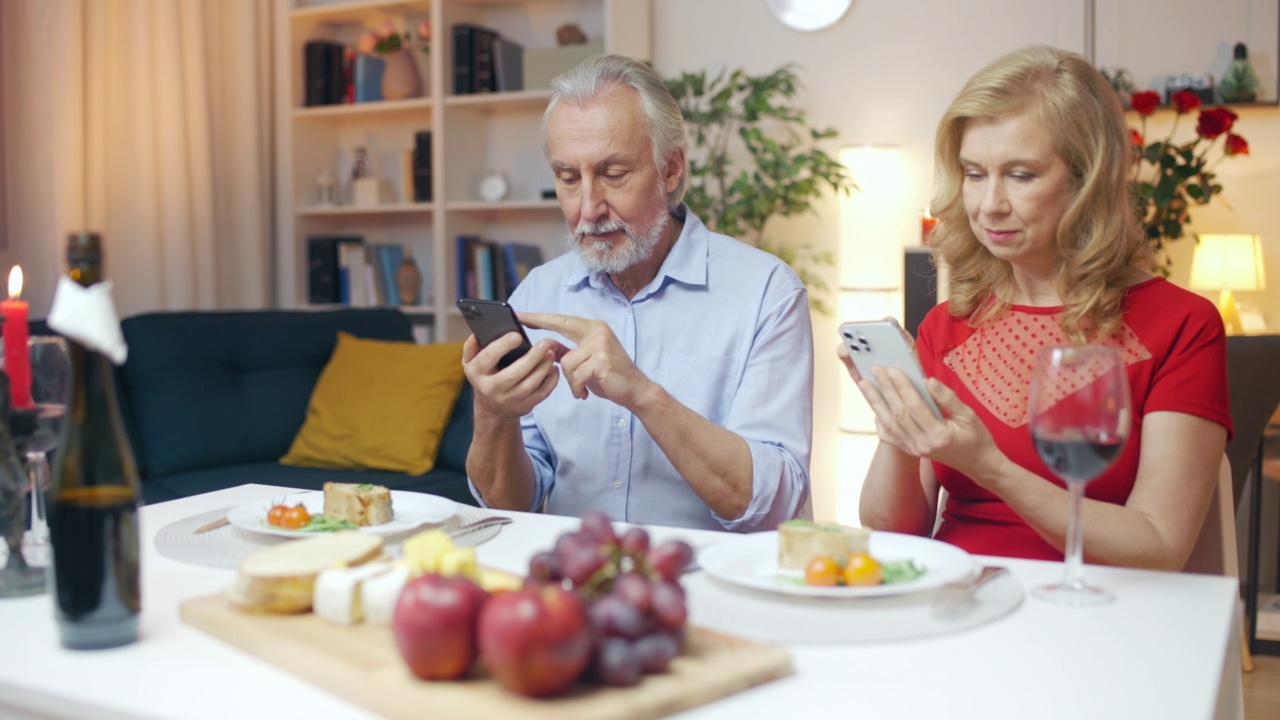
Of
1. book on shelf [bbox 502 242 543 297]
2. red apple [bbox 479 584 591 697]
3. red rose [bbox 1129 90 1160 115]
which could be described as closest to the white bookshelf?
book on shelf [bbox 502 242 543 297]

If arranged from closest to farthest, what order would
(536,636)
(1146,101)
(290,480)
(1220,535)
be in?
(536,636) → (1220,535) → (290,480) → (1146,101)

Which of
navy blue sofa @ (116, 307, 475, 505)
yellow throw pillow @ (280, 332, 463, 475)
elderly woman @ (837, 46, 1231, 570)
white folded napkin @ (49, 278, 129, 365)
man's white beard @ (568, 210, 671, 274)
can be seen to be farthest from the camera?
yellow throw pillow @ (280, 332, 463, 475)

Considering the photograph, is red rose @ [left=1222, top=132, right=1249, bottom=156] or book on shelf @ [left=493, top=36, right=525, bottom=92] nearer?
red rose @ [left=1222, top=132, right=1249, bottom=156]

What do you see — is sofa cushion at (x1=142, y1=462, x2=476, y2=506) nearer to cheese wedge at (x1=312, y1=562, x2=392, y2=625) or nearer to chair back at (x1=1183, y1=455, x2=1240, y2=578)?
chair back at (x1=1183, y1=455, x2=1240, y2=578)

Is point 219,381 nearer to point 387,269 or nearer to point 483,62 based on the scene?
point 387,269

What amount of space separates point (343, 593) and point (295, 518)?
16.9 inches

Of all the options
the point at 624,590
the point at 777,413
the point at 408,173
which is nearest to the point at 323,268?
the point at 408,173

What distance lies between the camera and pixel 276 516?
4.34 feet

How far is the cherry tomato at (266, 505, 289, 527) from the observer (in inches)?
51.8

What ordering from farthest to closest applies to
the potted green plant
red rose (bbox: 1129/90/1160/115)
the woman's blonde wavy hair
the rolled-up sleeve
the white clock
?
the white clock → the potted green plant → red rose (bbox: 1129/90/1160/115) → the rolled-up sleeve → the woman's blonde wavy hair

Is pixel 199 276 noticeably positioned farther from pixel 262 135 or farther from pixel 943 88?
pixel 943 88

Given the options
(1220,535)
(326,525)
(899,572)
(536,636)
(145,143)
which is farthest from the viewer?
(145,143)

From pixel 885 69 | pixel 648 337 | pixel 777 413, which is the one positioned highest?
pixel 885 69

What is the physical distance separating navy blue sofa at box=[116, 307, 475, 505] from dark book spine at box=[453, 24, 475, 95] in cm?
120
